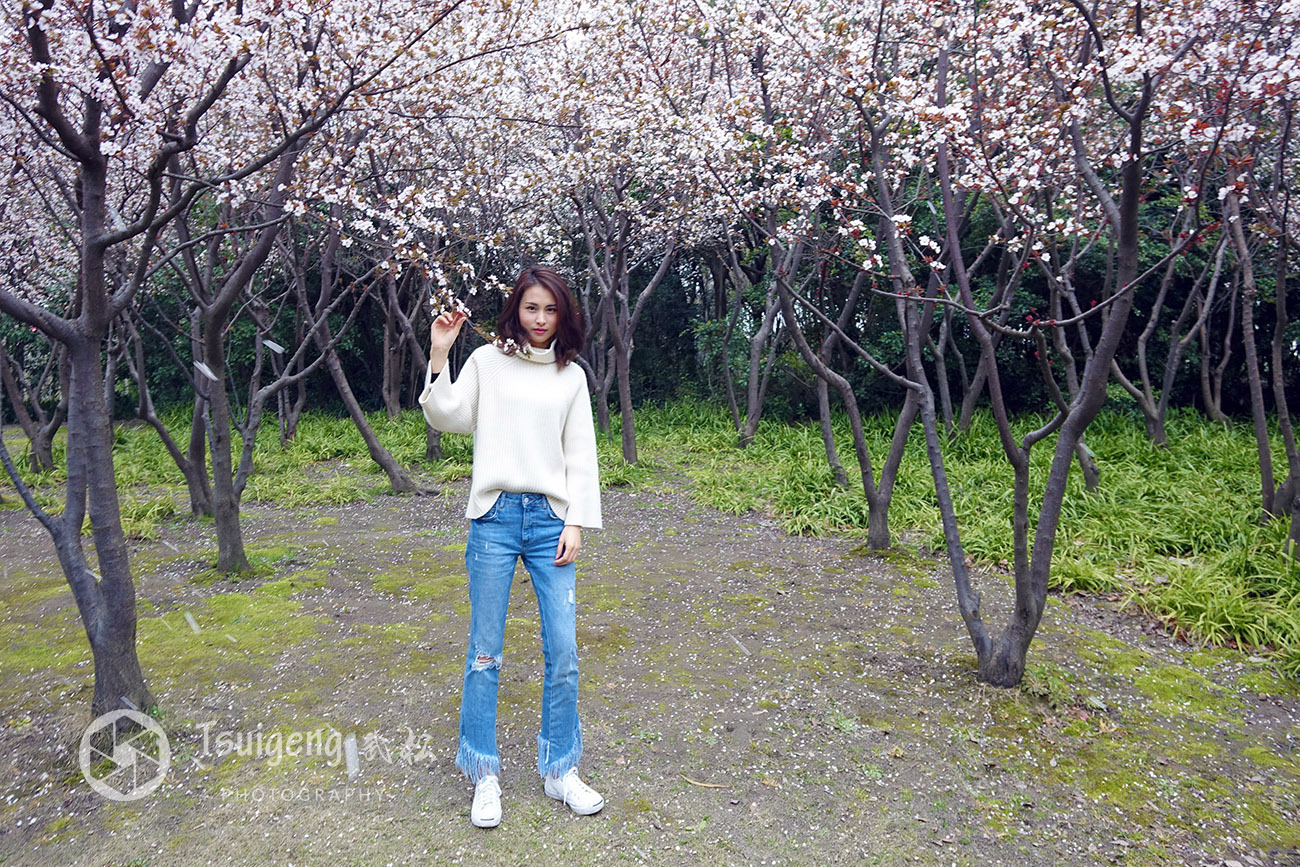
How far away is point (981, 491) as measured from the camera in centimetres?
667

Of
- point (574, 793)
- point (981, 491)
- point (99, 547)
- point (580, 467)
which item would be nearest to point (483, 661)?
point (574, 793)

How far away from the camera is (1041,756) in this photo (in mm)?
2795

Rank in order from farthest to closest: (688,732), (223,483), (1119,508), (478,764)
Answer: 1. (1119,508)
2. (223,483)
3. (688,732)
4. (478,764)

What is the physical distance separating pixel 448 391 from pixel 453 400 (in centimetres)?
3

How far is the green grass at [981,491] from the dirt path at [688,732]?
52cm

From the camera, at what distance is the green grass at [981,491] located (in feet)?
14.2

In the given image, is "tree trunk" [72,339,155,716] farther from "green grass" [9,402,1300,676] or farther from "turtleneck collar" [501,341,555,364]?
"green grass" [9,402,1300,676]

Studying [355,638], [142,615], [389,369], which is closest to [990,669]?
[355,638]

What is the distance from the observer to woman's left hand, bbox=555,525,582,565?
2363 millimetres

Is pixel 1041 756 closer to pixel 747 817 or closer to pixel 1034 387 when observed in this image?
pixel 747 817

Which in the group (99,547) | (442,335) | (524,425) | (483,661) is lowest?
(483,661)

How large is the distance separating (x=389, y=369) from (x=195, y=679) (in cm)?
846

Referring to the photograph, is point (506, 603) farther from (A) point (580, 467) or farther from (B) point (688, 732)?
(B) point (688, 732)

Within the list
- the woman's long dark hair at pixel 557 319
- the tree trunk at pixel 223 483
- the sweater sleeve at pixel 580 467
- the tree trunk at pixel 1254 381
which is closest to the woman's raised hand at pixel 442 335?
the woman's long dark hair at pixel 557 319
